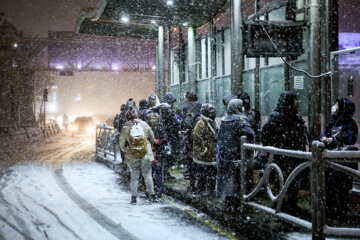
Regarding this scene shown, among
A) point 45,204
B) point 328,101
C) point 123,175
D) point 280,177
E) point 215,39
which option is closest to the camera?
point 280,177

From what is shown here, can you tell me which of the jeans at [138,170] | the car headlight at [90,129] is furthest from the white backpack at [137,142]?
the car headlight at [90,129]

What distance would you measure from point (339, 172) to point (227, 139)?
1706mm

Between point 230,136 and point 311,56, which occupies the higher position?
point 311,56

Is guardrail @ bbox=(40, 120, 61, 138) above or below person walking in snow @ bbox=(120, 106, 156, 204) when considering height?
below

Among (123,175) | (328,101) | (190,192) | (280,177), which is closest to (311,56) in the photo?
(328,101)

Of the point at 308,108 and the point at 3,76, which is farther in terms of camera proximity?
the point at 3,76

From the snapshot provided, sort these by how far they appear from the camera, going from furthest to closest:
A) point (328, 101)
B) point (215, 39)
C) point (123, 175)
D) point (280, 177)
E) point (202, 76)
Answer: point (202, 76), point (215, 39), point (123, 175), point (328, 101), point (280, 177)

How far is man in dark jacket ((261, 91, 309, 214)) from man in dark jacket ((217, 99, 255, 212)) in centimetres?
50

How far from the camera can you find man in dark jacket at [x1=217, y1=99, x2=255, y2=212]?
589 centimetres

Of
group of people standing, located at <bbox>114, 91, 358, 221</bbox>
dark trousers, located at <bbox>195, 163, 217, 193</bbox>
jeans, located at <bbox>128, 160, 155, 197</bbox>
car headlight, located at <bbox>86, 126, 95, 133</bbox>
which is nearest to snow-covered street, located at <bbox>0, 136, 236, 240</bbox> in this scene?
jeans, located at <bbox>128, 160, 155, 197</bbox>

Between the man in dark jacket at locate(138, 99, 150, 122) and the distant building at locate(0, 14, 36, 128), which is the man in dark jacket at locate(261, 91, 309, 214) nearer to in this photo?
the man in dark jacket at locate(138, 99, 150, 122)

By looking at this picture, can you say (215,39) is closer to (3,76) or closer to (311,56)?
(311,56)

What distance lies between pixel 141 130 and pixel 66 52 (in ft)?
98.6

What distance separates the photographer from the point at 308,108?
845 cm
